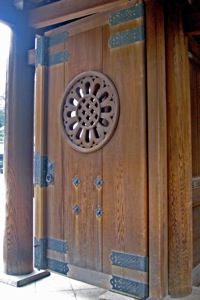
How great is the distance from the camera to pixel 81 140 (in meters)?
2.12

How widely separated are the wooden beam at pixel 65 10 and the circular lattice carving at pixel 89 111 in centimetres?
43

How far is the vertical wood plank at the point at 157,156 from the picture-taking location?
1.79 meters

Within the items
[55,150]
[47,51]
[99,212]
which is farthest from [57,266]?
[47,51]

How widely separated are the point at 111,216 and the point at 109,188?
0.18 m

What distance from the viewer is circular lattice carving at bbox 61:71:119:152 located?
1.99 meters

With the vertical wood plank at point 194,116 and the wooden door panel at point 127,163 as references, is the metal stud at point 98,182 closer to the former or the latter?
the wooden door panel at point 127,163

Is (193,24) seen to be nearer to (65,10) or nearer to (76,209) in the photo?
(65,10)

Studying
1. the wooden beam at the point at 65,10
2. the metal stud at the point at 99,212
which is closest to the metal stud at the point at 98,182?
the metal stud at the point at 99,212

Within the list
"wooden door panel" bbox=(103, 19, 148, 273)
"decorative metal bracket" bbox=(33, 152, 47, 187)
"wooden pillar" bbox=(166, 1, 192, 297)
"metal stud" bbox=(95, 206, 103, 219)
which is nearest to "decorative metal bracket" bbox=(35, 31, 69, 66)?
"wooden door panel" bbox=(103, 19, 148, 273)

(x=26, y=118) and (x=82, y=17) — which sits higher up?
(x=82, y=17)

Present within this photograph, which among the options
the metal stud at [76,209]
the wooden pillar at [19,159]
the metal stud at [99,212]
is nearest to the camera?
the metal stud at [99,212]

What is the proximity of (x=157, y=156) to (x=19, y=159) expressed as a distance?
113 cm

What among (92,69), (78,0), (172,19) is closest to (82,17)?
(78,0)

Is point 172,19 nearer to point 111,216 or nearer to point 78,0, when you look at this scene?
point 78,0
